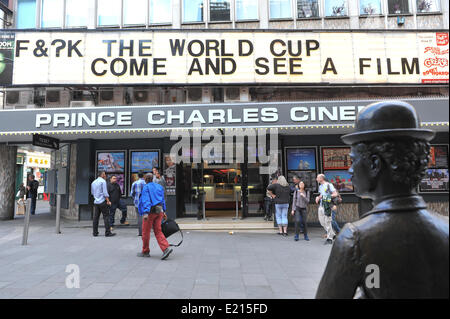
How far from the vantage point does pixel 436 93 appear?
11320 millimetres

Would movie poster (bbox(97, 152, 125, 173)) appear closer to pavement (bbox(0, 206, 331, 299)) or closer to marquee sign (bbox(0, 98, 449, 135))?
marquee sign (bbox(0, 98, 449, 135))

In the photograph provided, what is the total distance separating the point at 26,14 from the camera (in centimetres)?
1245

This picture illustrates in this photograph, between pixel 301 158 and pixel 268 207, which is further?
pixel 301 158

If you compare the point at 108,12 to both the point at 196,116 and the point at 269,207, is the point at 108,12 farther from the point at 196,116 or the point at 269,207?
the point at 269,207

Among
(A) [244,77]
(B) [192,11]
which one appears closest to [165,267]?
(A) [244,77]

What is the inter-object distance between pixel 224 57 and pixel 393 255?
1072 centimetres

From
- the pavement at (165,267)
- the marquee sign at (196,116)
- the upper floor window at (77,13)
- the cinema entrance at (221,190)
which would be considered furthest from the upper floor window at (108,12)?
the pavement at (165,267)

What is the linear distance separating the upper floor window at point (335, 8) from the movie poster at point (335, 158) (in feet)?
19.2

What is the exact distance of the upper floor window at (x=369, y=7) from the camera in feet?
38.4

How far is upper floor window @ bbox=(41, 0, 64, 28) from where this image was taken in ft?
40.3

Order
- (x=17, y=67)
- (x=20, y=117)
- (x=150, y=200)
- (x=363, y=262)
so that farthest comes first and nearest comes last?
1. (x=17, y=67)
2. (x=20, y=117)
3. (x=150, y=200)
4. (x=363, y=262)
